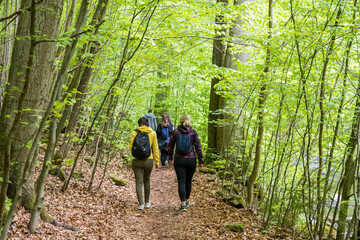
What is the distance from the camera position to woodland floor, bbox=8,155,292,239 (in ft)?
15.5

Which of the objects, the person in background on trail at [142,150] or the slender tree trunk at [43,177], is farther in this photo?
the person in background on trail at [142,150]

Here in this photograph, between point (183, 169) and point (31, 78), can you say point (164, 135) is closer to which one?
point (183, 169)

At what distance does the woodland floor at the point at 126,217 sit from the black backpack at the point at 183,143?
1410 millimetres

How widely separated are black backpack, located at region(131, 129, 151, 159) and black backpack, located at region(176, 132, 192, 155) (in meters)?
0.67

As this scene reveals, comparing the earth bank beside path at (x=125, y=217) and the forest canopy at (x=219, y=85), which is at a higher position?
the forest canopy at (x=219, y=85)

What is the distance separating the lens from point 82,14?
3.13 metres

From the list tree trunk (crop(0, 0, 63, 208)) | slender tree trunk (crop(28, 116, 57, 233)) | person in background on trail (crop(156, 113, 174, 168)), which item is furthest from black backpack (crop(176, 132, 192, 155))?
person in background on trail (crop(156, 113, 174, 168))

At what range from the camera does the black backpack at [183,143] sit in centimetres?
650

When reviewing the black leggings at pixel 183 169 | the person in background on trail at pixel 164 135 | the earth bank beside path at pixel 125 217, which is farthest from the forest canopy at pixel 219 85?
the person in background on trail at pixel 164 135

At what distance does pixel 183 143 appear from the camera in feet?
21.4

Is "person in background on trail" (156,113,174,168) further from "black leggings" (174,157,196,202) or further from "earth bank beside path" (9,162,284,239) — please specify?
"black leggings" (174,157,196,202)

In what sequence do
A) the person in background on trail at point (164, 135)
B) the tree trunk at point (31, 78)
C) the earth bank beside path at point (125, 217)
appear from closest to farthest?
the tree trunk at point (31, 78)
the earth bank beside path at point (125, 217)
the person in background on trail at point (164, 135)

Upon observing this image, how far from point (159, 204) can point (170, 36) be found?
13.5 feet

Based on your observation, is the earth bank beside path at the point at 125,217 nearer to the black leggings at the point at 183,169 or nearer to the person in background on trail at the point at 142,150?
the black leggings at the point at 183,169
